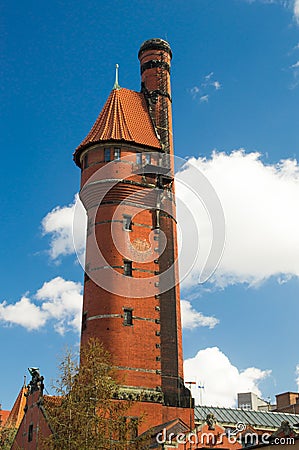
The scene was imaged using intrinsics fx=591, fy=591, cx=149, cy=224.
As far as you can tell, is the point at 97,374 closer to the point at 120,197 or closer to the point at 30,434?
the point at 30,434

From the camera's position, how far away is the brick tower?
42094 mm

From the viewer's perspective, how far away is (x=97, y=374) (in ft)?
119

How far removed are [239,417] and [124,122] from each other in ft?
91.3

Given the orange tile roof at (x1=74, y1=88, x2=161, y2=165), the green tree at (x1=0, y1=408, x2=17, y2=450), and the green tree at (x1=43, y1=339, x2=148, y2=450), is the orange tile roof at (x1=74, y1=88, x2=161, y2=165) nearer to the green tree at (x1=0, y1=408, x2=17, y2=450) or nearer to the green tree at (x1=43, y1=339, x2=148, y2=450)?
the green tree at (x1=43, y1=339, x2=148, y2=450)

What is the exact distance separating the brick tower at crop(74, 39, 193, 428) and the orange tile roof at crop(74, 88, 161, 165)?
0.29 feet

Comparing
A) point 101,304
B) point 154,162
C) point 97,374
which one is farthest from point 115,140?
point 97,374

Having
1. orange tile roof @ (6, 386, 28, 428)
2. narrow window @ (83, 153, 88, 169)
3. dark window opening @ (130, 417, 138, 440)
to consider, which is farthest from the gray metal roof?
orange tile roof @ (6, 386, 28, 428)

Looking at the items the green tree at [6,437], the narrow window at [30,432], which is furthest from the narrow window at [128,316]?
the green tree at [6,437]

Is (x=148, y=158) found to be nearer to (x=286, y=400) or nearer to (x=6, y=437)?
(x=6, y=437)

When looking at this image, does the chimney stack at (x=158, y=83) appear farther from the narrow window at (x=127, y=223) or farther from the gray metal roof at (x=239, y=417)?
the gray metal roof at (x=239, y=417)

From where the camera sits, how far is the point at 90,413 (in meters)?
34.6

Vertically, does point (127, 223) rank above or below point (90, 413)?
above

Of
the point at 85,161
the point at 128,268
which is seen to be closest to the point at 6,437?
the point at 128,268

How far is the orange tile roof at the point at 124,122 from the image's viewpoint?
48.6 meters
